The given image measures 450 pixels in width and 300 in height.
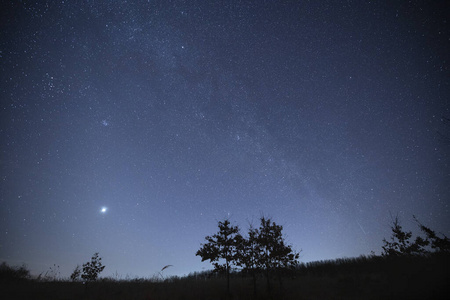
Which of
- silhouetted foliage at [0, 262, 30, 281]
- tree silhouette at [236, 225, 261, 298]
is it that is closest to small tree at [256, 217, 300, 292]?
tree silhouette at [236, 225, 261, 298]

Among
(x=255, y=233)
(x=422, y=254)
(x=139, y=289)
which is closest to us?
(x=255, y=233)

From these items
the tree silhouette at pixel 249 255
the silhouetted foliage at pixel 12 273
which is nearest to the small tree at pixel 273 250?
the tree silhouette at pixel 249 255

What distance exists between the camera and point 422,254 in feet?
68.7

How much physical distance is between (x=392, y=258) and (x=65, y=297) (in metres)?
33.0

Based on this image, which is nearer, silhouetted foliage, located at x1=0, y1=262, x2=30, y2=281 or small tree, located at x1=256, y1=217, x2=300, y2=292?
small tree, located at x1=256, y1=217, x2=300, y2=292

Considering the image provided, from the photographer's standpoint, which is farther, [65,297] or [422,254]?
A: [422,254]

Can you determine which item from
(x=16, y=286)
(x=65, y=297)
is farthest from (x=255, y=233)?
(x=16, y=286)

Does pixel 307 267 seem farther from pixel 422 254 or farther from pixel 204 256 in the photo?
pixel 204 256

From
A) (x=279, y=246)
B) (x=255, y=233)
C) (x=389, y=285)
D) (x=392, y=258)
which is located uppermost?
(x=255, y=233)

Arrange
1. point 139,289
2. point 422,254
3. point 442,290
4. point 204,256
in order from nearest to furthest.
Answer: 1. point 442,290
2. point 204,256
3. point 139,289
4. point 422,254

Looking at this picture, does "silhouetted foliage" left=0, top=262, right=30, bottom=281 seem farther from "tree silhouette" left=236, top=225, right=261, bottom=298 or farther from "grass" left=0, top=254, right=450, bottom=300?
"tree silhouette" left=236, top=225, right=261, bottom=298

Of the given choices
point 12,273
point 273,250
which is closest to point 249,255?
point 273,250

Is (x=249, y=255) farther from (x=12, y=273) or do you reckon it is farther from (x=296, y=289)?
(x=12, y=273)

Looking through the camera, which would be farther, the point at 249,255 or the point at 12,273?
the point at 12,273
